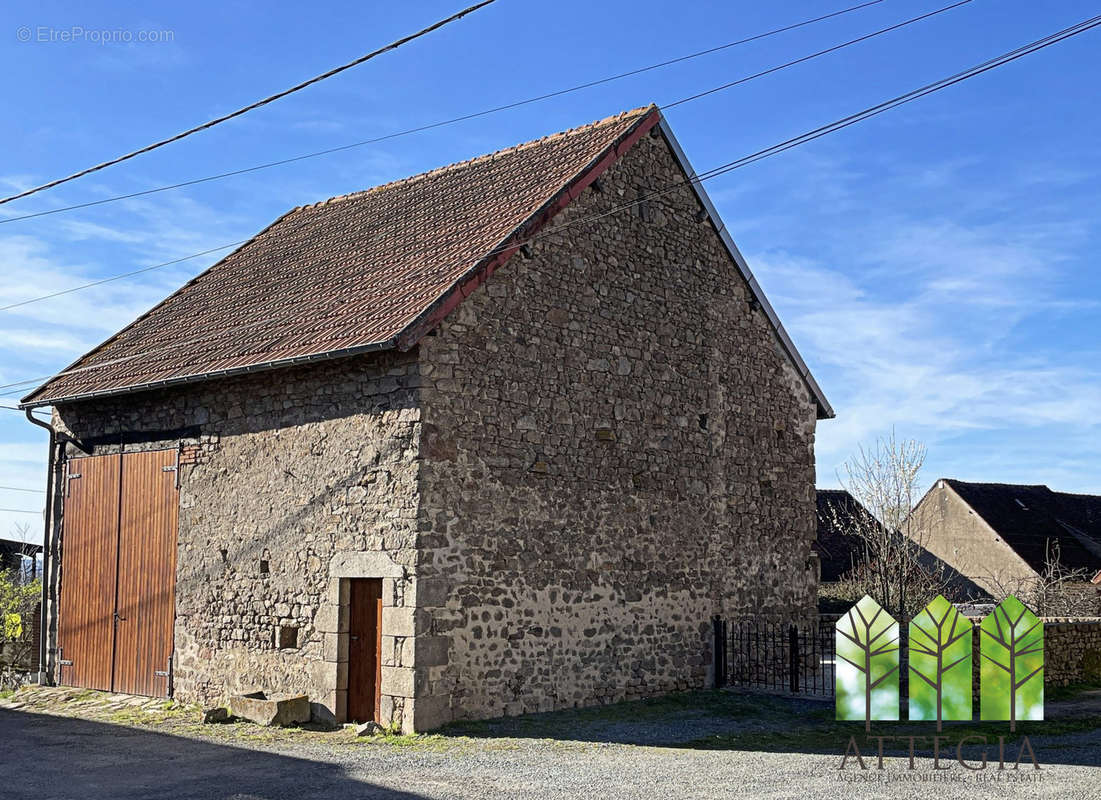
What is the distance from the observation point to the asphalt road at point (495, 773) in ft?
27.3

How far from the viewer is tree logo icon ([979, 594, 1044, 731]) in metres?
8.92

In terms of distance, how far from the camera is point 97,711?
1343 cm

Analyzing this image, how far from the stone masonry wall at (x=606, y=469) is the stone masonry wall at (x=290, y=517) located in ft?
1.36

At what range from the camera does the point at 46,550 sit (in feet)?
51.1

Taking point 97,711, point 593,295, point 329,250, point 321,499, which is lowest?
point 97,711

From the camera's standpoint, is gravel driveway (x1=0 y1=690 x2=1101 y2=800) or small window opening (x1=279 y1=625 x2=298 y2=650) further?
small window opening (x1=279 y1=625 x2=298 y2=650)

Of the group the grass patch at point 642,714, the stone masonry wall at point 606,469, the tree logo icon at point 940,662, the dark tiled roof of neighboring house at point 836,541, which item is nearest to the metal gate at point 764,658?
the stone masonry wall at point 606,469

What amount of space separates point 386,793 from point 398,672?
9.66 feet

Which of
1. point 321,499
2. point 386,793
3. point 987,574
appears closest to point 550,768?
point 386,793

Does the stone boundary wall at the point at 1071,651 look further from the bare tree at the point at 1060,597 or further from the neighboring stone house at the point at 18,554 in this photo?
the neighboring stone house at the point at 18,554

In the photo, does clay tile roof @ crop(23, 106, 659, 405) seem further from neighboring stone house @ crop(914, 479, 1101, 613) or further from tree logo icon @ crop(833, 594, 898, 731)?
neighboring stone house @ crop(914, 479, 1101, 613)

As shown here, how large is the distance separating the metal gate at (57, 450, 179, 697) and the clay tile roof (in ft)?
3.87

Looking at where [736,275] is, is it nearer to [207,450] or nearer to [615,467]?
[615,467]

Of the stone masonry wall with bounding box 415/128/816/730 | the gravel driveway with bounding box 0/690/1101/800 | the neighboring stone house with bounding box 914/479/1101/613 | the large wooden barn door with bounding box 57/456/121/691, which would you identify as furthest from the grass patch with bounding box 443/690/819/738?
the neighboring stone house with bounding box 914/479/1101/613
